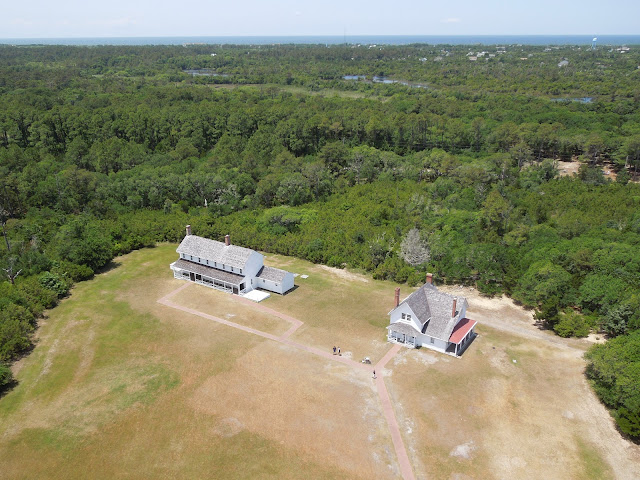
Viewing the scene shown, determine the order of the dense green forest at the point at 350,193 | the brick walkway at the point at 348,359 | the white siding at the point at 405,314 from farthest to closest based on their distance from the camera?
the dense green forest at the point at 350,193 < the white siding at the point at 405,314 < the brick walkway at the point at 348,359

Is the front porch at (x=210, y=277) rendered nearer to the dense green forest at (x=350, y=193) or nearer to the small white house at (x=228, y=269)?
the small white house at (x=228, y=269)

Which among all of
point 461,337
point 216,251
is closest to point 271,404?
point 461,337

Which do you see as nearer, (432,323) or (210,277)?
(432,323)

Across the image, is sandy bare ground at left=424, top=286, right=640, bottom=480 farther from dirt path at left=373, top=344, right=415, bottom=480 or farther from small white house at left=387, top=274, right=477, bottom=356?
dirt path at left=373, top=344, right=415, bottom=480

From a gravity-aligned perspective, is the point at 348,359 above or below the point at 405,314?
below

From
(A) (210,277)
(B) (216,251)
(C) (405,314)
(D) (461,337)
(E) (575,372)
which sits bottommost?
(E) (575,372)

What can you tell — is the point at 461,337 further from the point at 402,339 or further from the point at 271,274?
the point at 271,274

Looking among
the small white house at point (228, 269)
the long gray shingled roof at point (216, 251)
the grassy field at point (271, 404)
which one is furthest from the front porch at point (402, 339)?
the long gray shingled roof at point (216, 251)
